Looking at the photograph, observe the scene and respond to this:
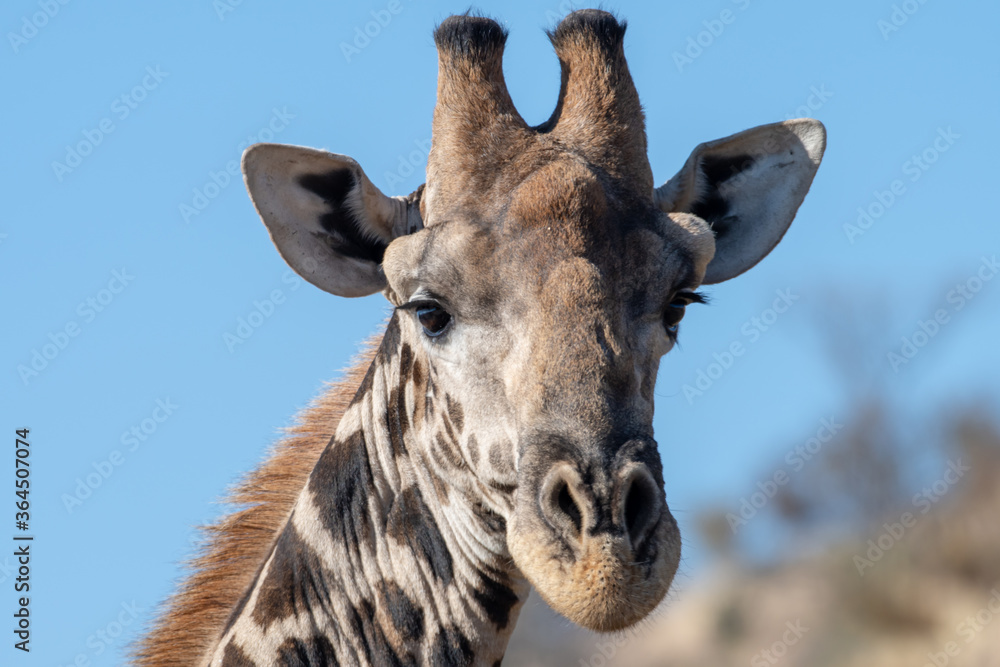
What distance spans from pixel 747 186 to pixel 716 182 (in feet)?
0.64

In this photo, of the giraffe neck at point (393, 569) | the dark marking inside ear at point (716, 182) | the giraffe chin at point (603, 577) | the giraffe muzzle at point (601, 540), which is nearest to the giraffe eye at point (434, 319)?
the giraffe neck at point (393, 569)

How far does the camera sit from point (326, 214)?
6.95 meters

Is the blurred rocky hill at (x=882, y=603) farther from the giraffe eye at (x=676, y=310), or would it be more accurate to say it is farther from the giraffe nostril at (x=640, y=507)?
the giraffe nostril at (x=640, y=507)

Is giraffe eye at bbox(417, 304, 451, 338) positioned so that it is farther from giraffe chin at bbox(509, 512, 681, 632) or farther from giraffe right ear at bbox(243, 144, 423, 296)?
giraffe chin at bbox(509, 512, 681, 632)

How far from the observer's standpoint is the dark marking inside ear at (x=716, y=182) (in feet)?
24.9

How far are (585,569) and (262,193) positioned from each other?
286 centimetres

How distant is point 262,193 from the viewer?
675 centimetres

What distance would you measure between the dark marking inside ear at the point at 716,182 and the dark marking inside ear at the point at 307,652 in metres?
3.47

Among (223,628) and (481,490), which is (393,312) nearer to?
(481,490)

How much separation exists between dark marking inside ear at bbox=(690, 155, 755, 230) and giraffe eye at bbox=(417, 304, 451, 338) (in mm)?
2084

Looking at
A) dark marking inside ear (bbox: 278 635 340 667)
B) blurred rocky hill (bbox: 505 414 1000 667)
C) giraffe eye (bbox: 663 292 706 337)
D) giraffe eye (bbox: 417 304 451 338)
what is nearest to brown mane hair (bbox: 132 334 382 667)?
dark marking inside ear (bbox: 278 635 340 667)

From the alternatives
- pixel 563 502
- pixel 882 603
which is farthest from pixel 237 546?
pixel 882 603

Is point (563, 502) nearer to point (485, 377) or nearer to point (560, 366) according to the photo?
point (560, 366)

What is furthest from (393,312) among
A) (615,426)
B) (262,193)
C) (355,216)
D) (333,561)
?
(615,426)
